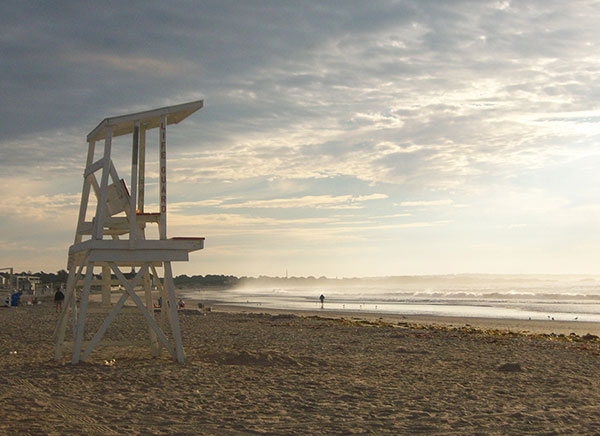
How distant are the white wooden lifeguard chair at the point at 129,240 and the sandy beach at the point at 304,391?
1.92 ft

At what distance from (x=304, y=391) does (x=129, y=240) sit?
4.39 metres

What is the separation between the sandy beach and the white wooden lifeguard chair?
0.59 m

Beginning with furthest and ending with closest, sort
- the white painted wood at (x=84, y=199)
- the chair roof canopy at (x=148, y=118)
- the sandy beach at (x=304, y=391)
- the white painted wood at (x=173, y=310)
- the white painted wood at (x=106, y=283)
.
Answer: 1. the white painted wood at (x=84, y=199)
2. the white painted wood at (x=106, y=283)
3. the chair roof canopy at (x=148, y=118)
4. the white painted wood at (x=173, y=310)
5. the sandy beach at (x=304, y=391)

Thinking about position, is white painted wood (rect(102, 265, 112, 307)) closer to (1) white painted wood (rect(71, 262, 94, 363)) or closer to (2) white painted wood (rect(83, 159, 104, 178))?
(1) white painted wood (rect(71, 262, 94, 363))

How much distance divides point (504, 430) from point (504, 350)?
29.2ft

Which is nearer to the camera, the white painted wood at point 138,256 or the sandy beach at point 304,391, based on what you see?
the sandy beach at point 304,391

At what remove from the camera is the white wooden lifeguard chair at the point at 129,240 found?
11.3 m

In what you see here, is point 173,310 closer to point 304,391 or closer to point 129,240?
point 129,240

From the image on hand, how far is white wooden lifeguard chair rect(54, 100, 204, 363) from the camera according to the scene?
11328mm

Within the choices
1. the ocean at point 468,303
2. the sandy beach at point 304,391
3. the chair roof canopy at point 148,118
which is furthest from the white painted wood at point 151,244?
the ocean at point 468,303

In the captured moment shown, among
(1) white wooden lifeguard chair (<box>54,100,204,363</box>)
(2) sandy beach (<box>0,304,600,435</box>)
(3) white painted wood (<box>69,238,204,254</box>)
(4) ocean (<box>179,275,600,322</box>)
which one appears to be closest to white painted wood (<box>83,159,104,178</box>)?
(1) white wooden lifeguard chair (<box>54,100,204,363</box>)

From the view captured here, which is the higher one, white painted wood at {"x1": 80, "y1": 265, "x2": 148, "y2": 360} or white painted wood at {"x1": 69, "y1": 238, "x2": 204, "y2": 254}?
white painted wood at {"x1": 69, "y1": 238, "x2": 204, "y2": 254}

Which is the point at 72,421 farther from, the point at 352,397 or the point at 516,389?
the point at 516,389

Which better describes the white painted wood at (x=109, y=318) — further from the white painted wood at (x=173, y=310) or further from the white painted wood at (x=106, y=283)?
the white painted wood at (x=106, y=283)
